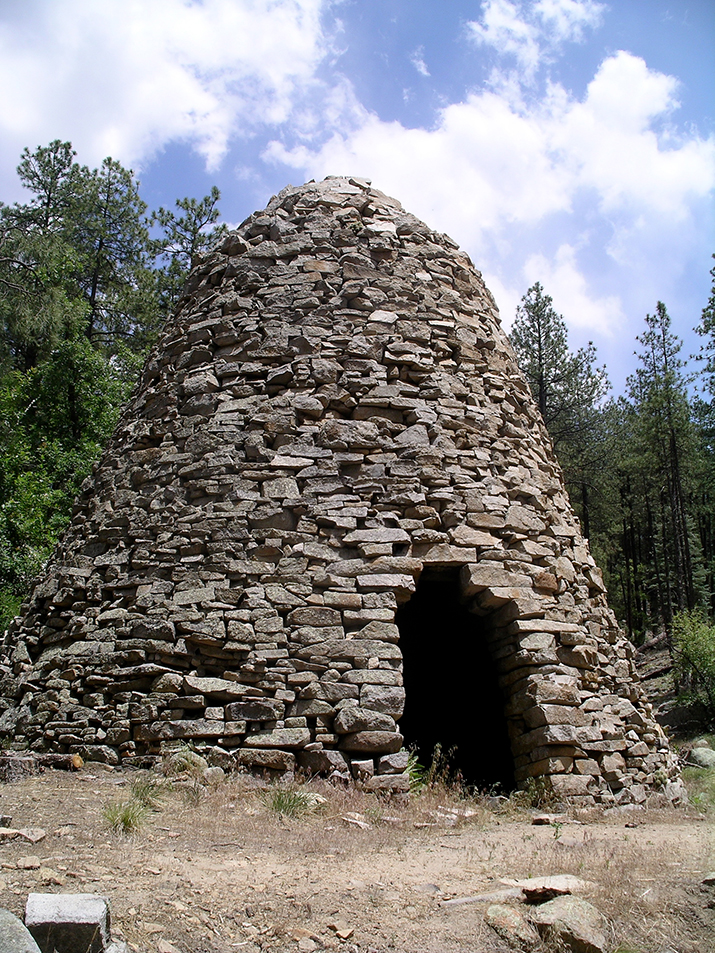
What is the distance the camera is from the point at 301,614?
590 cm

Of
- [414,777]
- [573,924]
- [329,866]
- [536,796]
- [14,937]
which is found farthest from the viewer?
[414,777]

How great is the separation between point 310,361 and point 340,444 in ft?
3.21

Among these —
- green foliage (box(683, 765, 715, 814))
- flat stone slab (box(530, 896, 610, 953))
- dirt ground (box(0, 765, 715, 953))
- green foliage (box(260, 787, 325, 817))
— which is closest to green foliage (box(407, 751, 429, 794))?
dirt ground (box(0, 765, 715, 953))

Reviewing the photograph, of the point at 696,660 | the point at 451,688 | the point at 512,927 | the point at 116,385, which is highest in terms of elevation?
the point at 116,385

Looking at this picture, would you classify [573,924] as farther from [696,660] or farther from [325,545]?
[696,660]

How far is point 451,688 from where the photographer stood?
29.9 ft

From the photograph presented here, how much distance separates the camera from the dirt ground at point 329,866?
315cm

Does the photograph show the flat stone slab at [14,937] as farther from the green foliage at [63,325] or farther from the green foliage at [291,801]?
the green foliage at [63,325]

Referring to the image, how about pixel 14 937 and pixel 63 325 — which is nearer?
pixel 14 937

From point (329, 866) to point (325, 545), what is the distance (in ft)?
9.10

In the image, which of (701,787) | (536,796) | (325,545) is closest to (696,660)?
(701,787)

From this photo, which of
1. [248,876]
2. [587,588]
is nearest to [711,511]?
[587,588]

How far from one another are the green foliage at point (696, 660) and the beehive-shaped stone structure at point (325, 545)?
7892 mm

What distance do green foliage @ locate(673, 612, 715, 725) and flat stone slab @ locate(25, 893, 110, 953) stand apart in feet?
44.9
